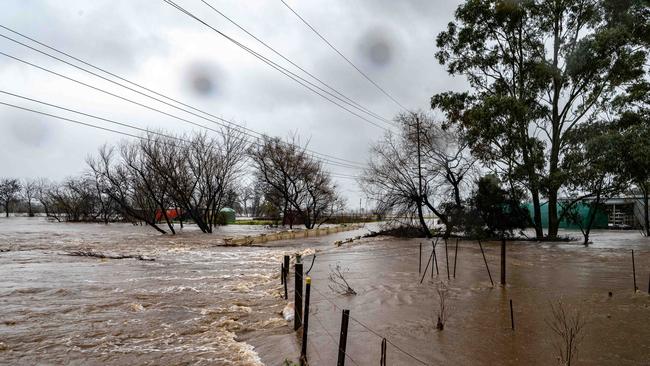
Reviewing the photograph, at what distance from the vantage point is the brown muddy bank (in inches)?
255

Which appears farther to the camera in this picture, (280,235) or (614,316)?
(280,235)

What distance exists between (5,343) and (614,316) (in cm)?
1123

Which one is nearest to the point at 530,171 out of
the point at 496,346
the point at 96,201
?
the point at 496,346

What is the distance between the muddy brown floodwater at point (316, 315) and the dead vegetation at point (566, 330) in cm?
13

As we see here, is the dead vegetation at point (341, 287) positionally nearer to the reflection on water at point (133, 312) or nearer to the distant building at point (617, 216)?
the reflection on water at point (133, 312)

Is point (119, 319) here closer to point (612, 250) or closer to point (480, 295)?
point (480, 295)

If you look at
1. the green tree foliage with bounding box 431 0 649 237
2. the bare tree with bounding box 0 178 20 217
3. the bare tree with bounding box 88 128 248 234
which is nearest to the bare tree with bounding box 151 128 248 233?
the bare tree with bounding box 88 128 248 234

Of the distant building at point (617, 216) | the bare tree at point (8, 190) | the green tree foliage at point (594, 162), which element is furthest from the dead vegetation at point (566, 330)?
the bare tree at point (8, 190)

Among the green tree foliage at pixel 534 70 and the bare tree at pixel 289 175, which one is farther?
the bare tree at pixel 289 175

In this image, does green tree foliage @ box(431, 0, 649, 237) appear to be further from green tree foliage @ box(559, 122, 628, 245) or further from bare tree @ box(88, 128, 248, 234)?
bare tree @ box(88, 128, 248, 234)

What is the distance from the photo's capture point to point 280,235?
34656 millimetres

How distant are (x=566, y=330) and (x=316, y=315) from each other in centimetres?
473

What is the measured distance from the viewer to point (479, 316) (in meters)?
8.65

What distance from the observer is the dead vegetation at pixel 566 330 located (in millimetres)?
5988
